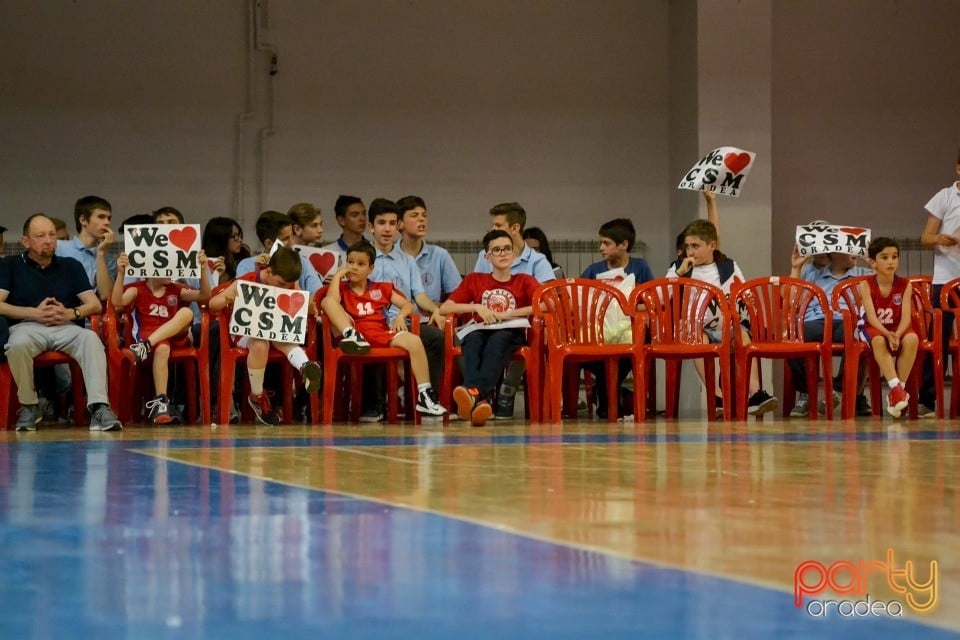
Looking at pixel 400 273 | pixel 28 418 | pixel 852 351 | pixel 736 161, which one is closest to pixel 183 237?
pixel 28 418

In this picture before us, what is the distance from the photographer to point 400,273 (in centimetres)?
742

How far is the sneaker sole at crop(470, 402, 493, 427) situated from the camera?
20.2ft

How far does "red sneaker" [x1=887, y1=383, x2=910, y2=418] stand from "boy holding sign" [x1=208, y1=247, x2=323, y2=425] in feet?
9.32

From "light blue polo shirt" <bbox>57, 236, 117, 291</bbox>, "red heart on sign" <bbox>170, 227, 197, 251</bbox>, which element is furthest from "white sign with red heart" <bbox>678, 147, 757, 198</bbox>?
"light blue polo shirt" <bbox>57, 236, 117, 291</bbox>

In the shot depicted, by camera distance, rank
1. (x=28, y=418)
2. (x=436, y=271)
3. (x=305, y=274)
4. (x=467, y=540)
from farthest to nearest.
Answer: (x=436, y=271) < (x=305, y=274) < (x=28, y=418) < (x=467, y=540)

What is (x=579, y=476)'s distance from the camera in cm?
327

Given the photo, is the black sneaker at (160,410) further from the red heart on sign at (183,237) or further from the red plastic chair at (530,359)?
the red plastic chair at (530,359)

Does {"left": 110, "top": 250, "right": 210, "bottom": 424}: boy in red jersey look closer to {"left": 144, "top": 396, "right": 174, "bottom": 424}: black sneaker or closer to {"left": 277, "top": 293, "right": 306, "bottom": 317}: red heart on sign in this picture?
{"left": 144, "top": 396, "right": 174, "bottom": 424}: black sneaker

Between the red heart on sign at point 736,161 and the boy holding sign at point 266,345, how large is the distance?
2.63m

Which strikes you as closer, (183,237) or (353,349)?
(353,349)

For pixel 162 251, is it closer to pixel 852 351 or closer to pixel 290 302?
pixel 290 302

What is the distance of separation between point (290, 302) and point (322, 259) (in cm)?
102

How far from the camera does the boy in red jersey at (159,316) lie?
6609 mm

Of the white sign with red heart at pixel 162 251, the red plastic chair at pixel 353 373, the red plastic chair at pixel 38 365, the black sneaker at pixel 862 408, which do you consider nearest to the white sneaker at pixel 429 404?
the red plastic chair at pixel 353 373
